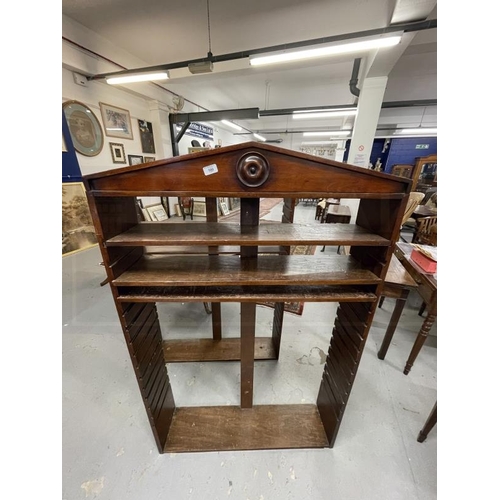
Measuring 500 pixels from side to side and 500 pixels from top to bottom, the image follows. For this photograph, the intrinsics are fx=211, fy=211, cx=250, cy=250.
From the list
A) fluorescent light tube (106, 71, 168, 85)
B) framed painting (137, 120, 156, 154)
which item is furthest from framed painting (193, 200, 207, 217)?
fluorescent light tube (106, 71, 168, 85)

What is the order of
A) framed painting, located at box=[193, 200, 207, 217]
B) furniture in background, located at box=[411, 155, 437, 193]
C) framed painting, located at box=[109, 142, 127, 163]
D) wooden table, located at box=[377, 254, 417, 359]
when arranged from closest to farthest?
wooden table, located at box=[377, 254, 417, 359]
framed painting, located at box=[109, 142, 127, 163]
framed painting, located at box=[193, 200, 207, 217]
furniture in background, located at box=[411, 155, 437, 193]

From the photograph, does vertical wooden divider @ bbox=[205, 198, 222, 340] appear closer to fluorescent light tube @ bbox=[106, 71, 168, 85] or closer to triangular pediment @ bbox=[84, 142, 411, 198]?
triangular pediment @ bbox=[84, 142, 411, 198]

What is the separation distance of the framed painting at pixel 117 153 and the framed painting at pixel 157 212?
119 cm

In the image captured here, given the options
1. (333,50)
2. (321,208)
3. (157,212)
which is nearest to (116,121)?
(157,212)

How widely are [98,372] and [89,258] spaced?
254 centimetres

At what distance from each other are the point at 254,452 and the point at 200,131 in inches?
322

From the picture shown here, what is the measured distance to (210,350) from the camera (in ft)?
6.12

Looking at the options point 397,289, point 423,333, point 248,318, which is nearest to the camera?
point 248,318

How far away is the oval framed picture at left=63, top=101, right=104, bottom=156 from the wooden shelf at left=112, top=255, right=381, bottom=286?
161 inches

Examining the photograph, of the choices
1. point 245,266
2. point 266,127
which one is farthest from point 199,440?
point 266,127

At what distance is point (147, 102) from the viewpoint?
505 centimetres

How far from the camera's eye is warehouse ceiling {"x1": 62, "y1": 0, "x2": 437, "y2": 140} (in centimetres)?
254

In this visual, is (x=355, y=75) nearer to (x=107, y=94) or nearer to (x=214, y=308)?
(x=107, y=94)

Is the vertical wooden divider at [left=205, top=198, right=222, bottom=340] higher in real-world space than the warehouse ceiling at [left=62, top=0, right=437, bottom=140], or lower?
lower
